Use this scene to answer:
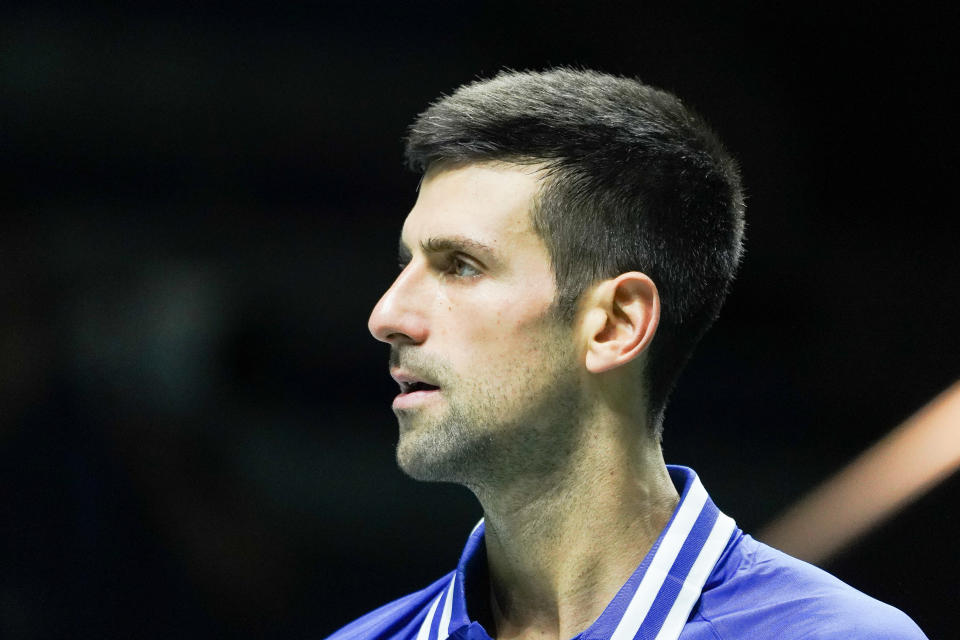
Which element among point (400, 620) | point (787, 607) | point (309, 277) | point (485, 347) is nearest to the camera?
point (787, 607)

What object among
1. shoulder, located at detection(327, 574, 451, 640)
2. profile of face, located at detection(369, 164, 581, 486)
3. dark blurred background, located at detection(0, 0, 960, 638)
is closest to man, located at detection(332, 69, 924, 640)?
profile of face, located at detection(369, 164, 581, 486)

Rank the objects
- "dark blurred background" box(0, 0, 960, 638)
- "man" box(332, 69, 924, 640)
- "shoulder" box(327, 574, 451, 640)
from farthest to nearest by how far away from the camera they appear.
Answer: "dark blurred background" box(0, 0, 960, 638)
"shoulder" box(327, 574, 451, 640)
"man" box(332, 69, 924, 640)

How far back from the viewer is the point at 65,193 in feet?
9.05

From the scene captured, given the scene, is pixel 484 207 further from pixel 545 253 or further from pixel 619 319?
pixel 619 319

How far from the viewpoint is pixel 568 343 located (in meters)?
1.65

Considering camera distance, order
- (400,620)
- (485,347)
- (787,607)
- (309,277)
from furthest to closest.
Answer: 1. (309,277)
2. (400,620)
3. (485,347)
4. (787,607)

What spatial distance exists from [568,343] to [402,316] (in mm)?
236

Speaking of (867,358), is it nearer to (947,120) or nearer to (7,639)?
(947,120)

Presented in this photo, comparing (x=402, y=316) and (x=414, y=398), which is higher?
(x=402, y=316)

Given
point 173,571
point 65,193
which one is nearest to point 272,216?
point 65,193

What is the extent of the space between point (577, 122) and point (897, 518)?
1.05 meters

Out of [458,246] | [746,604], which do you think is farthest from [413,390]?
[746,604]

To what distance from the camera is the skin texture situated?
5.33ft

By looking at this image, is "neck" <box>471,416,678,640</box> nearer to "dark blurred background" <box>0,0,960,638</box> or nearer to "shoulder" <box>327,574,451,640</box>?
"shoulder" <box>327,574,451,640</box>
